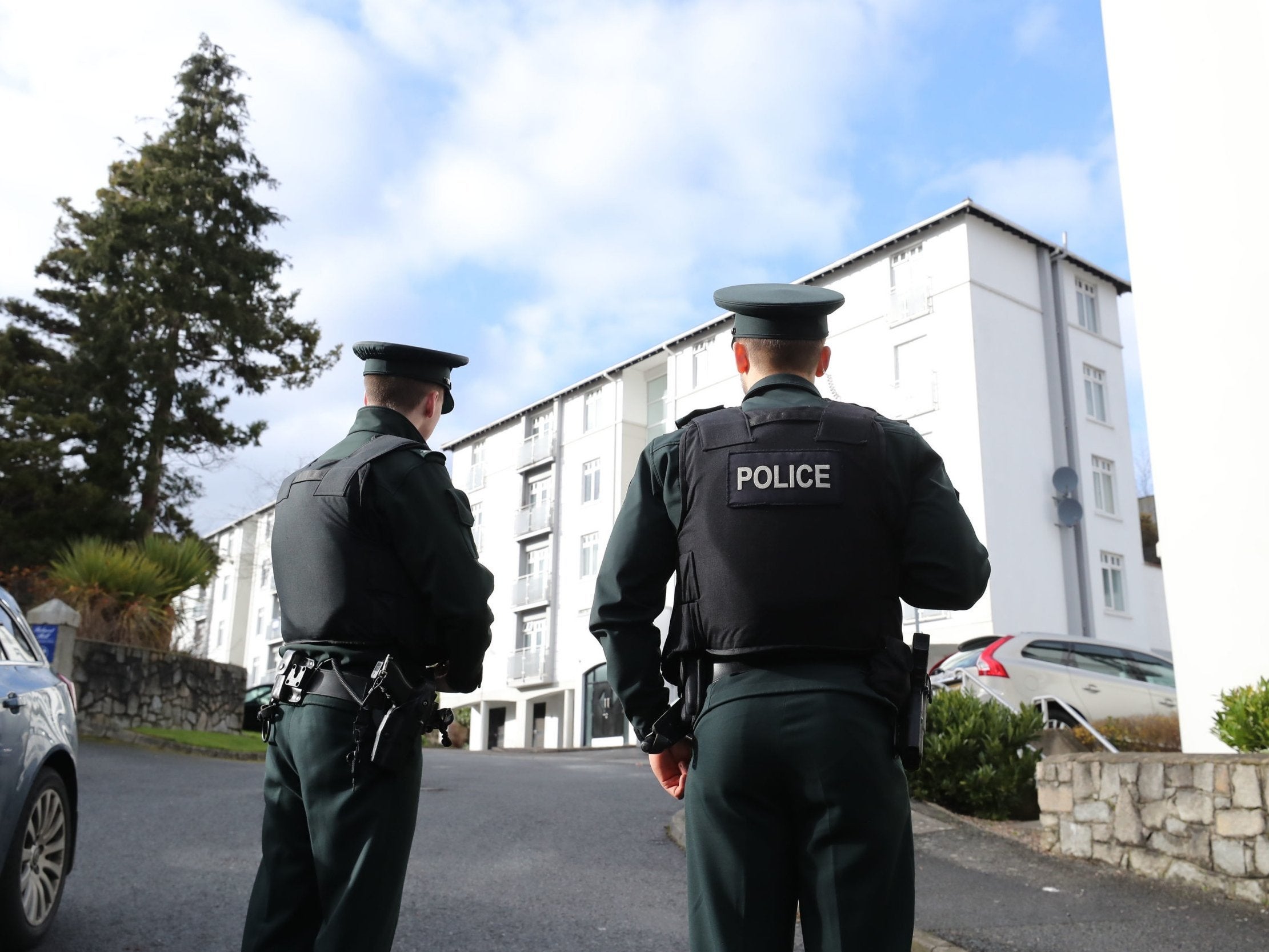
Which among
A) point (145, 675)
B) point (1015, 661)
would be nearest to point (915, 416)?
point (1015, 661)

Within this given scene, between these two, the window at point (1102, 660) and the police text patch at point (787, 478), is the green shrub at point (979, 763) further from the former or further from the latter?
the police text patch at point (787, 478)

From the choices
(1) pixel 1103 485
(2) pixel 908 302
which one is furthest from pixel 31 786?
(1) pixel 1103 485

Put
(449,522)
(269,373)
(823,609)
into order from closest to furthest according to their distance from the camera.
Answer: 1. (823,609)
2. (449,522)
3. (269,373)

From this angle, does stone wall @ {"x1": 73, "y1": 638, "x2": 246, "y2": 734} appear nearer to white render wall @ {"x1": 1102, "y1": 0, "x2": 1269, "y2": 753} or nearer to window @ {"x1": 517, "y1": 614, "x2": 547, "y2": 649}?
white render wall @ {"x1": 1102, "y1": 0, "x2": 1269, "y2": 753}

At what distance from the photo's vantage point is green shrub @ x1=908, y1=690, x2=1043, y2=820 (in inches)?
416

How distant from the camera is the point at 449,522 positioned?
3391 millimetres

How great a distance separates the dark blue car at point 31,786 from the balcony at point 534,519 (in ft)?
137

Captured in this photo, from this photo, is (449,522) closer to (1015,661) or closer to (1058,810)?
(1058,810)

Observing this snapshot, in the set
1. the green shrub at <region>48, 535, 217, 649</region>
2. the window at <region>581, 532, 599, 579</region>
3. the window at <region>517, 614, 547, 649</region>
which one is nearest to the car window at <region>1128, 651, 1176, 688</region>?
the green shrub at <region>48, 535, 217, 649</region>

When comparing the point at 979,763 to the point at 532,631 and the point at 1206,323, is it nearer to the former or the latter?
the point at 1206,323

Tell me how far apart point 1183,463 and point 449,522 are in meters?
8.88

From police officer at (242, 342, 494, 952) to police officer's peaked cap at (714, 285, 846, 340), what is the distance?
0.99 meters

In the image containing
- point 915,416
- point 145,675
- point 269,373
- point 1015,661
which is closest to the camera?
point 1015,661

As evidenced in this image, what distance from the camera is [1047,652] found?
14875 mm
